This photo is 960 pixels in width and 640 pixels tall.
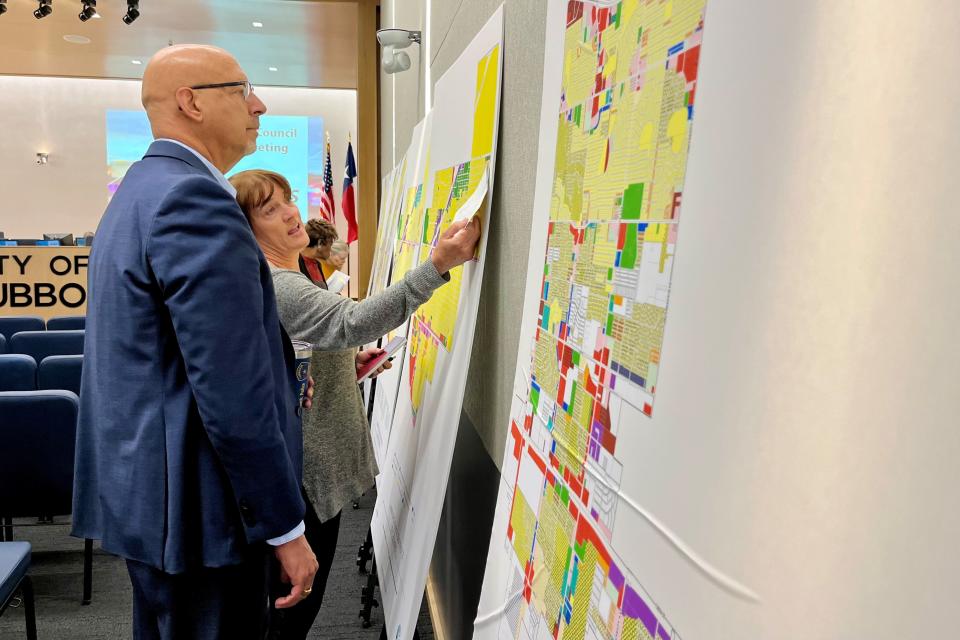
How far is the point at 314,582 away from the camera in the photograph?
1.98 meters

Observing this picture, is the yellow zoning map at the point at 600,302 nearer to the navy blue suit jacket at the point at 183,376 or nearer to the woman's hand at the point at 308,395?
the navy blue suit jacket at the point at 183,376

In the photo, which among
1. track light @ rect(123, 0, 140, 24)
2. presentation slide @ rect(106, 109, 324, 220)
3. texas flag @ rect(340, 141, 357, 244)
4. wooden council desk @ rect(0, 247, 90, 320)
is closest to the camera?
track light @ rect(123, 0, 140, 24)

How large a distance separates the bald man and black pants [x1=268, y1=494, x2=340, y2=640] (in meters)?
0.43

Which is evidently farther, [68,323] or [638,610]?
[68,323]

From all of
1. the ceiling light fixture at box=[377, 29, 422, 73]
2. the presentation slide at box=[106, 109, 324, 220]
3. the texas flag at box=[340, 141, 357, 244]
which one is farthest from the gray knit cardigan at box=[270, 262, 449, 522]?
the presentation slide at box=[106, 109, 324, 220]

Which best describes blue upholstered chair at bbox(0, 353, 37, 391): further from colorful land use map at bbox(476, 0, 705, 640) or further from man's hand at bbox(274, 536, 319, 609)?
colorful land use map at bbox(476, 0, 705, 640)

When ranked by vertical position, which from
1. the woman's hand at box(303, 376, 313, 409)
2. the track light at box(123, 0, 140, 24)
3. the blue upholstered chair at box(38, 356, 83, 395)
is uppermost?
the track light at box(123, 0, 140, 24)

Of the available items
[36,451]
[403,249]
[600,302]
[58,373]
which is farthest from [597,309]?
[58,373]

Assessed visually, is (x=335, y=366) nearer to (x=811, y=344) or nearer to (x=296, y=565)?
(x=296, y=565)

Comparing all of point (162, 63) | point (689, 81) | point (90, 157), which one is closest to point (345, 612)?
point (162, 63)

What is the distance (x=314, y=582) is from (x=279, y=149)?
11.1 meters

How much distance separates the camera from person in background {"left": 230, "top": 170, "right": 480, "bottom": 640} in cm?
155

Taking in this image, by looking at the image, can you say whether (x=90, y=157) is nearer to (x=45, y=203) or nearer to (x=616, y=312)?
(x=45, y=203)

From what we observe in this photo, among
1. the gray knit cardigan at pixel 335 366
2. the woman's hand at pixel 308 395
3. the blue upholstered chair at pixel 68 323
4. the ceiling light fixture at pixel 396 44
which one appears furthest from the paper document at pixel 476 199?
the blue upholstered chair at pixel 68 323
